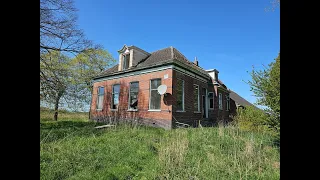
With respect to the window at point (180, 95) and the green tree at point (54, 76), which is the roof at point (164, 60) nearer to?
the window at point (180, 95)

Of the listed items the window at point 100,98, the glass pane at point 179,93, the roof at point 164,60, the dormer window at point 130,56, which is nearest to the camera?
the roof at point 164,60

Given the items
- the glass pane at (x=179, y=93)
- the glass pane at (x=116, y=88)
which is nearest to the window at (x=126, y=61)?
the glass pane at (x=116, y=88)

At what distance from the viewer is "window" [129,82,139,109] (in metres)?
15.1

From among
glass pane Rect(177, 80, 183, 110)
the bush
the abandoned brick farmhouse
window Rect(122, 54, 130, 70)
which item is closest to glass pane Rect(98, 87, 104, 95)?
the abandoned brick farmhouse

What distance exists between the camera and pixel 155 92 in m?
13.7

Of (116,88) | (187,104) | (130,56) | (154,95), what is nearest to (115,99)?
(116,88)

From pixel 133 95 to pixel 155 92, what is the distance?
240 centimetres

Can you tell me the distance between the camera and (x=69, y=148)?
5934 mm

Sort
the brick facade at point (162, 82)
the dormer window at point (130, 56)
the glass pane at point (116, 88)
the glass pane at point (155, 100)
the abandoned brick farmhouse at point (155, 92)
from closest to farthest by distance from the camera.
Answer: the brick facade at point (162, 82), the abandoned brick farmhouse at point (155, 92), the glass pane at point (155, 100), the dormer window at point (130, 56), the glass pane at point (116, 88)

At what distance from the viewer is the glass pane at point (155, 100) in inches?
531

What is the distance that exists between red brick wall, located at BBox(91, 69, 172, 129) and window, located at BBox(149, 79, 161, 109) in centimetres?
25
